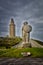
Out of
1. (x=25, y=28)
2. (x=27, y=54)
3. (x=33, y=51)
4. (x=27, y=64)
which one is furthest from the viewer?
(x=25, y=28)

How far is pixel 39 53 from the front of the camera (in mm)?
22656

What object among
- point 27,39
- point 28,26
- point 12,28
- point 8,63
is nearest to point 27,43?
point 27,39

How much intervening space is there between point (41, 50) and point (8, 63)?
813 centimetres

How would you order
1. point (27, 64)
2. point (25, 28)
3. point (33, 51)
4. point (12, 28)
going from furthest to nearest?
1. point (12, 28)
2. point (25, 28)
3. point (33, 51)
4. point (27, 64)

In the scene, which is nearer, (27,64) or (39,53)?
(27,64)

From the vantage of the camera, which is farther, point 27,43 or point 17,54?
point 27,43

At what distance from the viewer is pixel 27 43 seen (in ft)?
90.7

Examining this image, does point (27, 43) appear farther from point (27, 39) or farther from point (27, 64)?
point (27, 64)

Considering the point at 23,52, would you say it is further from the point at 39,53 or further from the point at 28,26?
the point at 28,26

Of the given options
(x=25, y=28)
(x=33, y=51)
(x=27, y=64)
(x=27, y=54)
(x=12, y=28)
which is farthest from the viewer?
(x=12, y=28)

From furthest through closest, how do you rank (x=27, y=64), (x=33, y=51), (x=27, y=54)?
(x=33, y=51) < (x=27, y=54) < (x=27, y=64)

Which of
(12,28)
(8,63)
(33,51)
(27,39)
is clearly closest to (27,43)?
(27,39)

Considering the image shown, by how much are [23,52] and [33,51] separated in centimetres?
141

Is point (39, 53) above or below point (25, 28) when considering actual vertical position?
below
